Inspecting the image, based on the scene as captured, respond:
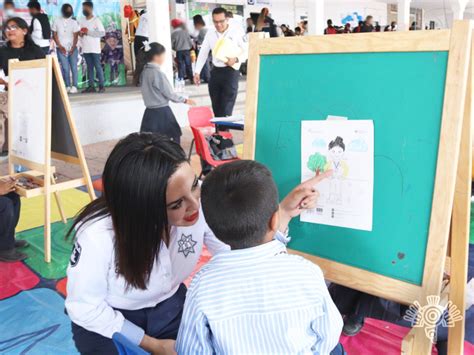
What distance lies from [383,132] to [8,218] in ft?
7.27

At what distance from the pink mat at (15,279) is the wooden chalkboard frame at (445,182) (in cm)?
183

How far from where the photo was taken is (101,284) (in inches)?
44.8

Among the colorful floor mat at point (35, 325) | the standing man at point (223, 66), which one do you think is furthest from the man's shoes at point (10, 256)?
the standing man at point (223, 66)

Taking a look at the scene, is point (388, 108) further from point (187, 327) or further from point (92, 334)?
point (92, 334)

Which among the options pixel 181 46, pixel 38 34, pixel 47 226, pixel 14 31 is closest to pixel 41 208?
pixel 47 226

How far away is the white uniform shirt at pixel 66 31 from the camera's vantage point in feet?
22.4

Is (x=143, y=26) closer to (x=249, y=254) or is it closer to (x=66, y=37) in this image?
(x=66, y=37)

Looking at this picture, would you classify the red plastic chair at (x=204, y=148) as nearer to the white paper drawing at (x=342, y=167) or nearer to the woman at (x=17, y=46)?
the woman at (x=17, y=46)

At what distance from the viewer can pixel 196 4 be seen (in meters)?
10.7

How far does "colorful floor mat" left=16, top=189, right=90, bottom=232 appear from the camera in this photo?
3221 millimetres

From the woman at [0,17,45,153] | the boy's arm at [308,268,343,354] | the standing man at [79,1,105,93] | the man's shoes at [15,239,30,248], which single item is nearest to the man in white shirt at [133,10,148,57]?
A: the standing man at [79,1,105,93]

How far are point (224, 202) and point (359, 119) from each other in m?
0.44

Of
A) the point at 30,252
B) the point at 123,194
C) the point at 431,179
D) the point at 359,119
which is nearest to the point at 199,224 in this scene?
the point at 123,194

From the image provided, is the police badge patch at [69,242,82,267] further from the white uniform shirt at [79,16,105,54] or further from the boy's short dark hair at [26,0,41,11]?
the white uniform shirt at [79,16,105,54]
